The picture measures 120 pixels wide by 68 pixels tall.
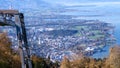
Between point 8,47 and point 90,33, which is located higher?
point 8,47

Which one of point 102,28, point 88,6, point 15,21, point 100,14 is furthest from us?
point 88,6

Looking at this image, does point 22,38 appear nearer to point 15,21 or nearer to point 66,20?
point 15,21

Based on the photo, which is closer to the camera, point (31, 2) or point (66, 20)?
point (66, 20)

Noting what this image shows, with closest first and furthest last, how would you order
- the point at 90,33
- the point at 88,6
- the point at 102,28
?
1. the point at 90,33
2. the point at 102,28
3. the point at 88,6

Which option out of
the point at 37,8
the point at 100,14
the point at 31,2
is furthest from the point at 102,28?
the point at 31,2

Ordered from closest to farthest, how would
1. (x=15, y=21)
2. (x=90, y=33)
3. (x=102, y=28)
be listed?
(x=15, y=21) < (x=90, y=33) < (x=102, y=28)

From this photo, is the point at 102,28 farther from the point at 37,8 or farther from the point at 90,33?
the point at 37,8

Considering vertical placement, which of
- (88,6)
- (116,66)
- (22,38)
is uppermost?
(22,38)

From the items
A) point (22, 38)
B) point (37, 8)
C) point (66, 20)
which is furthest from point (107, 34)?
point (22, 38)

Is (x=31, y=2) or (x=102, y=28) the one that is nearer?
(x=102, y=28)
